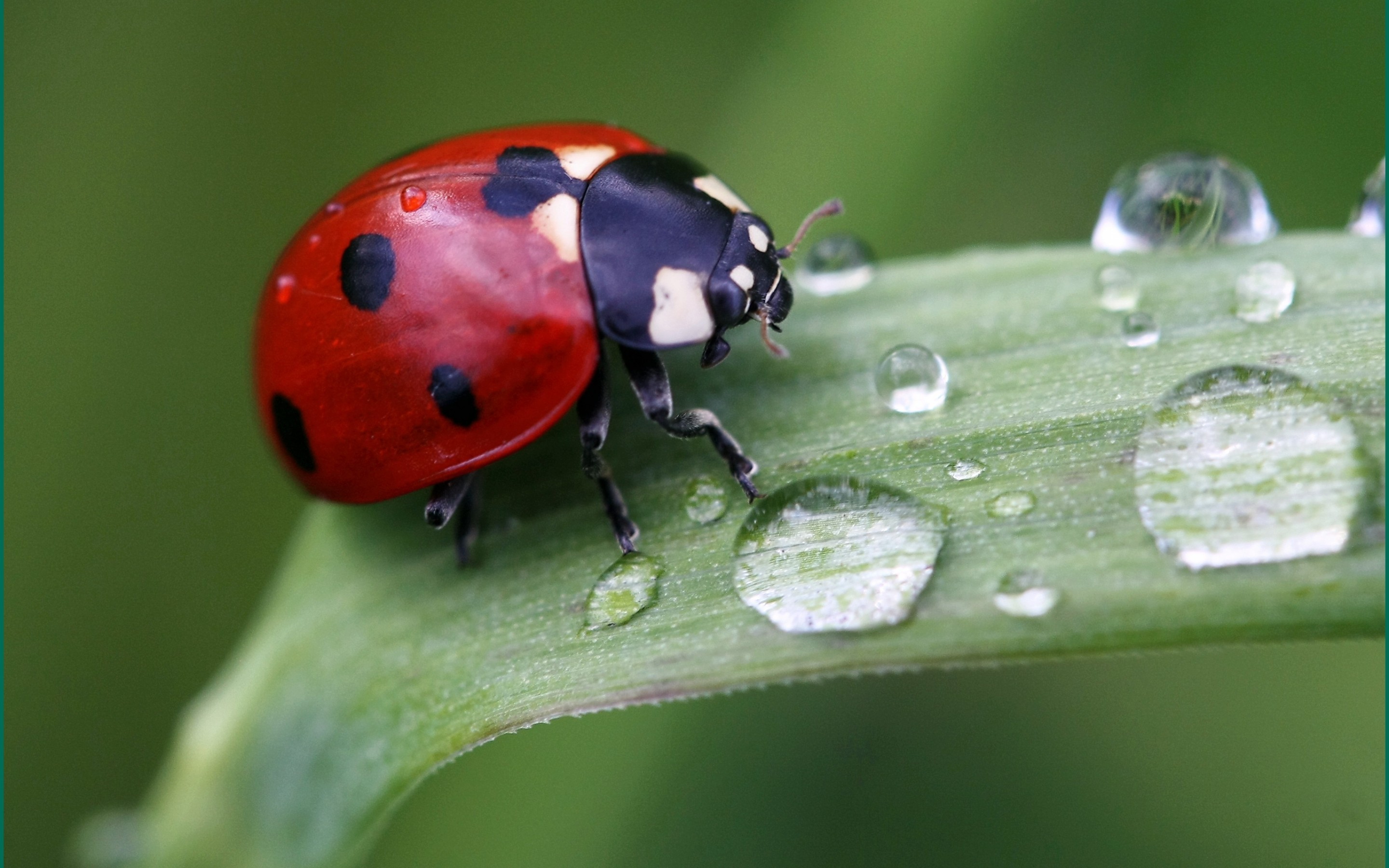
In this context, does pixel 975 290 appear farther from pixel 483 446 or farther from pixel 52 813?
pixel 52 813

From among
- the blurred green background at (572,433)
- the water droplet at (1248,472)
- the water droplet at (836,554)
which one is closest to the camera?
the water droplet at (1248,472)

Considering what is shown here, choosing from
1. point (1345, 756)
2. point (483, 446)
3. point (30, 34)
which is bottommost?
point (1345, 756)

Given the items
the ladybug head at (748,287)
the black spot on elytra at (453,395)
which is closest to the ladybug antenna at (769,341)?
the ladybug head at (748,287)

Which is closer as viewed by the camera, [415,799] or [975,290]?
[975,290]

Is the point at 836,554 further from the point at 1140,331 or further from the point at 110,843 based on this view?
the point at 110,843

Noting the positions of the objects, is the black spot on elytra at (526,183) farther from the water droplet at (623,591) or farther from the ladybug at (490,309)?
the water droplet at (623,591)

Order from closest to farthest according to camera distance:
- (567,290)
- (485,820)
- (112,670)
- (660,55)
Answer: (567,290)
(485,820)
(112,670)
(660,55)

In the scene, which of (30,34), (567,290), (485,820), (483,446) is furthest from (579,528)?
(30,34)

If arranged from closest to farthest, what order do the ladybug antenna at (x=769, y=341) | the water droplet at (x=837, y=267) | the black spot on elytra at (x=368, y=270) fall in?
the black spot on elytra at (x=368, y=270) < the ladybug antenna at (x=769, y=341) < the water droplet at (x=837, y=267)
